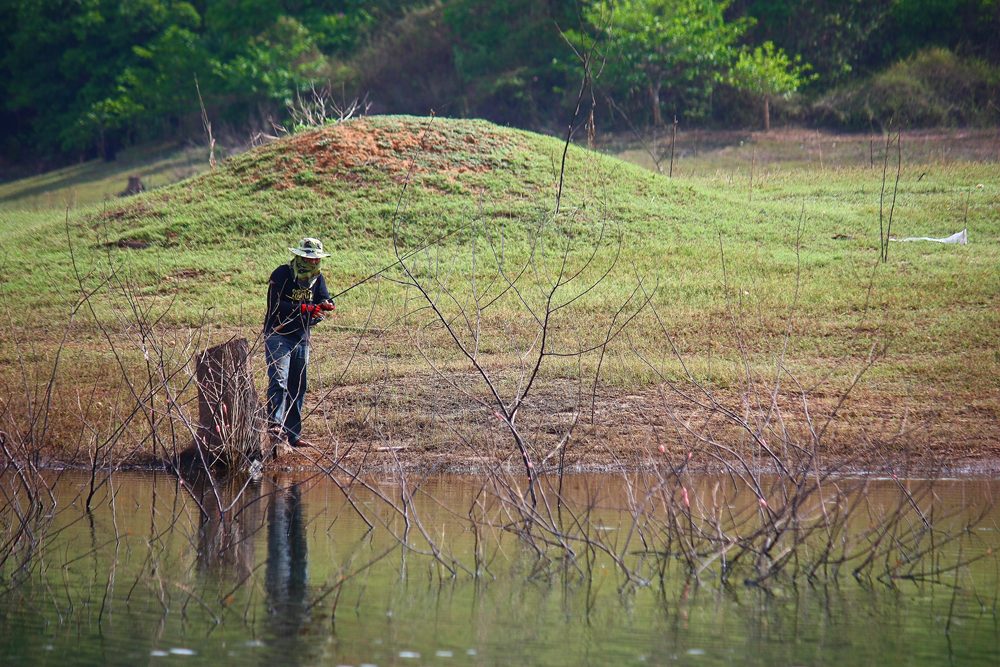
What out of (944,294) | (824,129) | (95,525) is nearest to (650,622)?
(95,525)

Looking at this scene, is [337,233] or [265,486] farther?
[337,233]

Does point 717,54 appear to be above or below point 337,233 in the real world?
above

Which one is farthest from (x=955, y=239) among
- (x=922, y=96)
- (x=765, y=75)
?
(x=922, y=96)

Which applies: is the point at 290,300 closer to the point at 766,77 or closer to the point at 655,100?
the point at 766,77

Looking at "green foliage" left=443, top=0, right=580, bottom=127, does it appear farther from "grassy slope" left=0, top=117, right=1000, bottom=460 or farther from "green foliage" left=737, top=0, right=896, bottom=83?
"grassy slope" left=0, top=117, right=1000, bottom=460

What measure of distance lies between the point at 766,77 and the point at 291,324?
79.5 ft

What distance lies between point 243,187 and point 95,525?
42.1ft

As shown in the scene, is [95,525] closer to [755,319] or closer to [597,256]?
[755,319]

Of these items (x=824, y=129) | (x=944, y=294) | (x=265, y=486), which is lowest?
(x=265, y=486)

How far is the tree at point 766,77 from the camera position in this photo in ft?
104

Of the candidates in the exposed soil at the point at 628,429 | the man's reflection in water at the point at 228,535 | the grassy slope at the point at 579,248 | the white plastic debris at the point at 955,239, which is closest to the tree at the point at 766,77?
the grassy slope at the point at 579,248

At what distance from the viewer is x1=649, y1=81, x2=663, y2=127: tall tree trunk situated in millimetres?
33216

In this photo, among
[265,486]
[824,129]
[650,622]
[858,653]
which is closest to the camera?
[858,653]

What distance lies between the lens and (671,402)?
1146 centimetres
